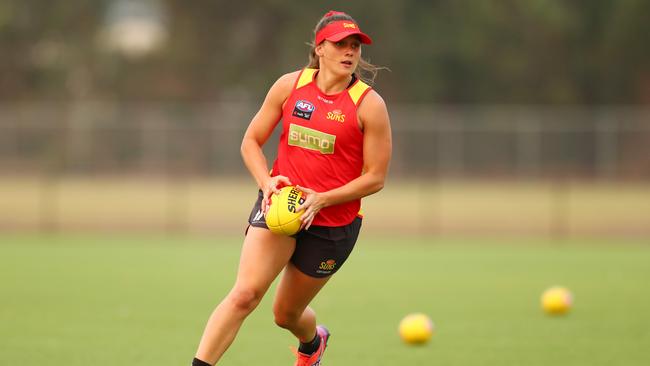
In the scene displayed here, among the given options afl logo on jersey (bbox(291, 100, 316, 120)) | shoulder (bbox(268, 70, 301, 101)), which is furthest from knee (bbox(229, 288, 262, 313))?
shoulder (bbox(268, 70, 301, 101))

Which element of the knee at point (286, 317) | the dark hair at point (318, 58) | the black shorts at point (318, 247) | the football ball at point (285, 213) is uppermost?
the dark hair at point (318, 58)

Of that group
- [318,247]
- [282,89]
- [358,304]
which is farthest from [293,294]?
[358,304]

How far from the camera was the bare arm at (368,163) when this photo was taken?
666 cm

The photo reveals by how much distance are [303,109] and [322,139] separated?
233 mm

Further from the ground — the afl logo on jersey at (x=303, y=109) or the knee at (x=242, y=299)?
the afl logo on jersey at (x=303, y=109)

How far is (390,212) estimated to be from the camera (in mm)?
29375

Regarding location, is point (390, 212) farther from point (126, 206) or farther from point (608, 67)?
point (608, 67)

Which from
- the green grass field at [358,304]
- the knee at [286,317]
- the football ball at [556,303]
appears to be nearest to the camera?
the knee at [286,317]

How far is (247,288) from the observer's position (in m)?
6.67

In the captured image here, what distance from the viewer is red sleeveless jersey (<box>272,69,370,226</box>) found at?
6715 mm

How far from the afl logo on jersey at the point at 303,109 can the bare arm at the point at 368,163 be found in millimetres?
323

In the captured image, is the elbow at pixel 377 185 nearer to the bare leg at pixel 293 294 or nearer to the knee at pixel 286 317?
the bare leg at pixel 293 294

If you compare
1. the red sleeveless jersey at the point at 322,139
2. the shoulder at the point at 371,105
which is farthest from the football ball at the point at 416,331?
the shoulder at the point at 371,105

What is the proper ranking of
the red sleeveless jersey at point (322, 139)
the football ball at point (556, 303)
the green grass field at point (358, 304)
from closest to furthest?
1. the red sleeveless jersey at point (322, 139)
2. the green grass field at point (358, 304)
3. the football ball at point (556, 303)
